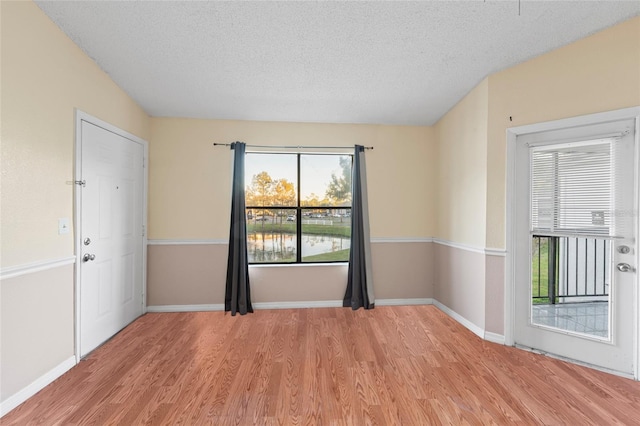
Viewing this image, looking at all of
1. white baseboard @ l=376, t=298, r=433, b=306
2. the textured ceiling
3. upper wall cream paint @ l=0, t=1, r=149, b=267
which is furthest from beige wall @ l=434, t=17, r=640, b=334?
upper wall cream paint @ l=0, t=1, r=149, b=267

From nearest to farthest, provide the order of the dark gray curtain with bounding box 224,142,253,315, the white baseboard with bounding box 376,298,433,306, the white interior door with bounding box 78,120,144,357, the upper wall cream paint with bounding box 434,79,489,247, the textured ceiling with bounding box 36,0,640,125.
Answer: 1. the textured ceiling with bounding box 36,0,640,125
2. the white interior door with bounding box 78,120,144,357
3. the upper wall cream paint with bounding box 434,79,489,247
4. the dark gray curtain with bounding box 224,142,253,315
5. the white baseboard with bounding box 376,298,433,306

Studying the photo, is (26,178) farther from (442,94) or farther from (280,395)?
(442,94)

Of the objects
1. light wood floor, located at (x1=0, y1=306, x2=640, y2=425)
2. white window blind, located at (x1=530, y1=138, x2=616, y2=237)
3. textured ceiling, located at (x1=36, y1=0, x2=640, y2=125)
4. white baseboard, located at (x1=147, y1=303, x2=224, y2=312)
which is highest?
textured ceiling, located at (x1=36, y1=0, x2=640, y2=125)

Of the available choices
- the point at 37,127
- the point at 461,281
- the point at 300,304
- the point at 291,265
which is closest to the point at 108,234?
the point at 37,127

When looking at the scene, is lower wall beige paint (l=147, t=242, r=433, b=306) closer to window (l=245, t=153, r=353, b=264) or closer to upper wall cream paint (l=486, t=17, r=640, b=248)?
window (l=245, t=153, r=353, b=264)

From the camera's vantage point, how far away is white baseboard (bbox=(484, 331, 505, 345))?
2744mm

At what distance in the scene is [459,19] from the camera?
2012mm

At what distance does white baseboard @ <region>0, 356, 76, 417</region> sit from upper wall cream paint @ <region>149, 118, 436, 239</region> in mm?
1641

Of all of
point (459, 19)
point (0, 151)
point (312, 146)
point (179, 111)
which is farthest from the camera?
point (312, 146)

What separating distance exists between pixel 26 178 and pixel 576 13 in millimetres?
3918

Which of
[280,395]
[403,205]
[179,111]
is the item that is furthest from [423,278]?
[179,111]

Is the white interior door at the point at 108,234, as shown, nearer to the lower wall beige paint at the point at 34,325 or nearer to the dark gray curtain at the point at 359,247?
the lower wall beige paint at the point at 34,325

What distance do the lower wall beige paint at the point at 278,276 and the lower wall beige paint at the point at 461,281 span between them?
0.72 feet

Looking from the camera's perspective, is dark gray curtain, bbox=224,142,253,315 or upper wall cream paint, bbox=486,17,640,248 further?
dark gray curtain, bbox=224,142,253,315
